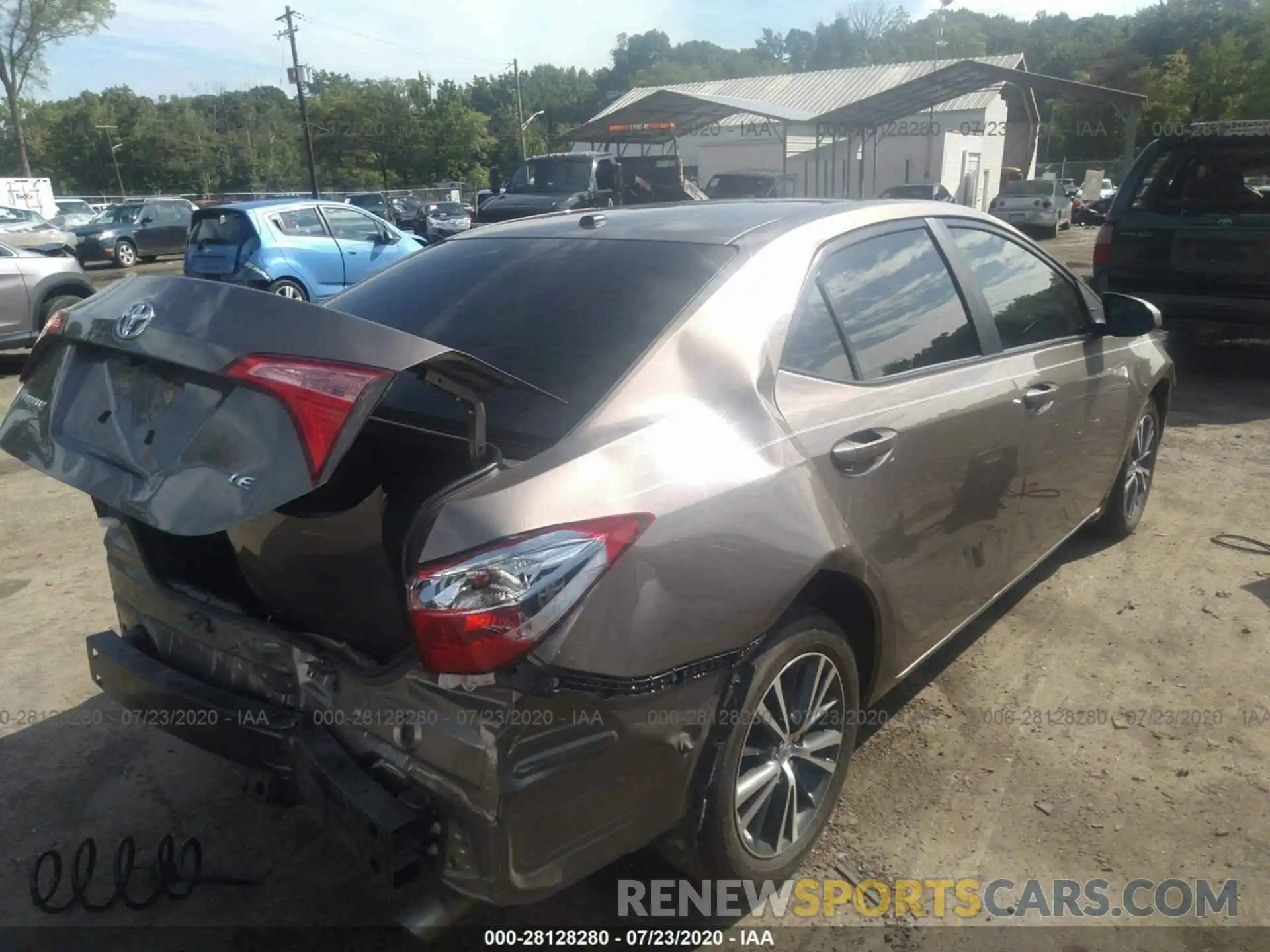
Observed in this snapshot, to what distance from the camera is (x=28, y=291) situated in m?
9.88

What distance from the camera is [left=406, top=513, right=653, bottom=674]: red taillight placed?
1818 millimetres

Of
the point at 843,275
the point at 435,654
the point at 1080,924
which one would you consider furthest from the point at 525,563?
the point at 1080,924

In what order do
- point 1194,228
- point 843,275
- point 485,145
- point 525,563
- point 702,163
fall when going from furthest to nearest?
point 485,145, point 702,163, point 1194,228, point 843,275, point 525,563

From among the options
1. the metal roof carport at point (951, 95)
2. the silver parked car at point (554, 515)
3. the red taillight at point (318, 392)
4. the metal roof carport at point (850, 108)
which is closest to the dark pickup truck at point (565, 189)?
the metal roof carport at point (850, 108)

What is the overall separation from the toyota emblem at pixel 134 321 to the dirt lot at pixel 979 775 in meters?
1.35

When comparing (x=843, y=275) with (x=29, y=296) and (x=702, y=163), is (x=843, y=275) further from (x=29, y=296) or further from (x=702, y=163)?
(x=702, y=163)

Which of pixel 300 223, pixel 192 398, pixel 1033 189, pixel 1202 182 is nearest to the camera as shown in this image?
pixel 192 398

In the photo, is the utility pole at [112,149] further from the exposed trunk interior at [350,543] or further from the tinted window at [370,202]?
the exposed trunk interior at [350,543]

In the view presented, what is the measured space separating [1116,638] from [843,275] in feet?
6.95

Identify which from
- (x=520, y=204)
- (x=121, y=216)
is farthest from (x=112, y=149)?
(x=520, y=204)

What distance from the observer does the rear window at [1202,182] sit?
7.79 m

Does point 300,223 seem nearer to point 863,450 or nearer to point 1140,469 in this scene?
point 1140,469

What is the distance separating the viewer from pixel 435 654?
1.85 m

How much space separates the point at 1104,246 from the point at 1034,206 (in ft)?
74.1
